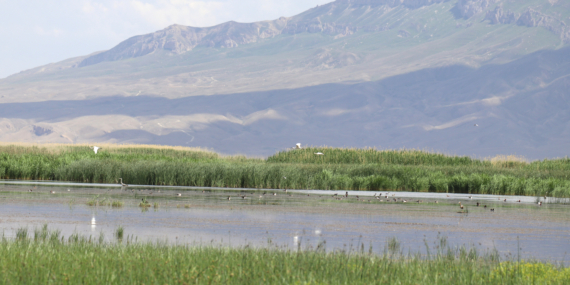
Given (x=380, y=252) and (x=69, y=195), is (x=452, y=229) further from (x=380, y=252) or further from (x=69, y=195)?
(x=69, y=195)

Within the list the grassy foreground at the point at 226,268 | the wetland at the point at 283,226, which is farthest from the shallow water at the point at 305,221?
the grassy foreground at the point at 226,268

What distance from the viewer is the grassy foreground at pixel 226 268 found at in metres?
9.66

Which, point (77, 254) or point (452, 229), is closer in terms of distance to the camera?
point (77, 254)

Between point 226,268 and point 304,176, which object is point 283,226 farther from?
point 304,176

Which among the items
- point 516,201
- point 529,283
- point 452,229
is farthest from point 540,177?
point 529,283

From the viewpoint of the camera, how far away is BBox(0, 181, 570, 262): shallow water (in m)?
15.5

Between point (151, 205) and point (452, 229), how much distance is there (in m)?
10.3

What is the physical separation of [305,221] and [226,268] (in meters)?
9.34

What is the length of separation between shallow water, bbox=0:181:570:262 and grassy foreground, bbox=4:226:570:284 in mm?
1929

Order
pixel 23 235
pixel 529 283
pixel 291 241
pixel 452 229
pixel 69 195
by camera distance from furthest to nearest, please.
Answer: pixel 69 195, pixel 452 229, pixel 291 241, pixel 23 235, pixel 529 283

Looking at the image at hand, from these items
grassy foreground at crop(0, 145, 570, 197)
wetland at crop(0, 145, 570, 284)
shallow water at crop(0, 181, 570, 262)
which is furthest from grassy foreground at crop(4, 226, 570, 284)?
grassy foreground at crop(0, 145, 570, 197)

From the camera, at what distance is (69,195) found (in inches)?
1094

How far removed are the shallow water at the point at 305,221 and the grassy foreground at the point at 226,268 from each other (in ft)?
6.33

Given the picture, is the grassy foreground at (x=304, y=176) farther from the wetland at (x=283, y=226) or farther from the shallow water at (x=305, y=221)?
the shallow water at (x=305, y=221)
